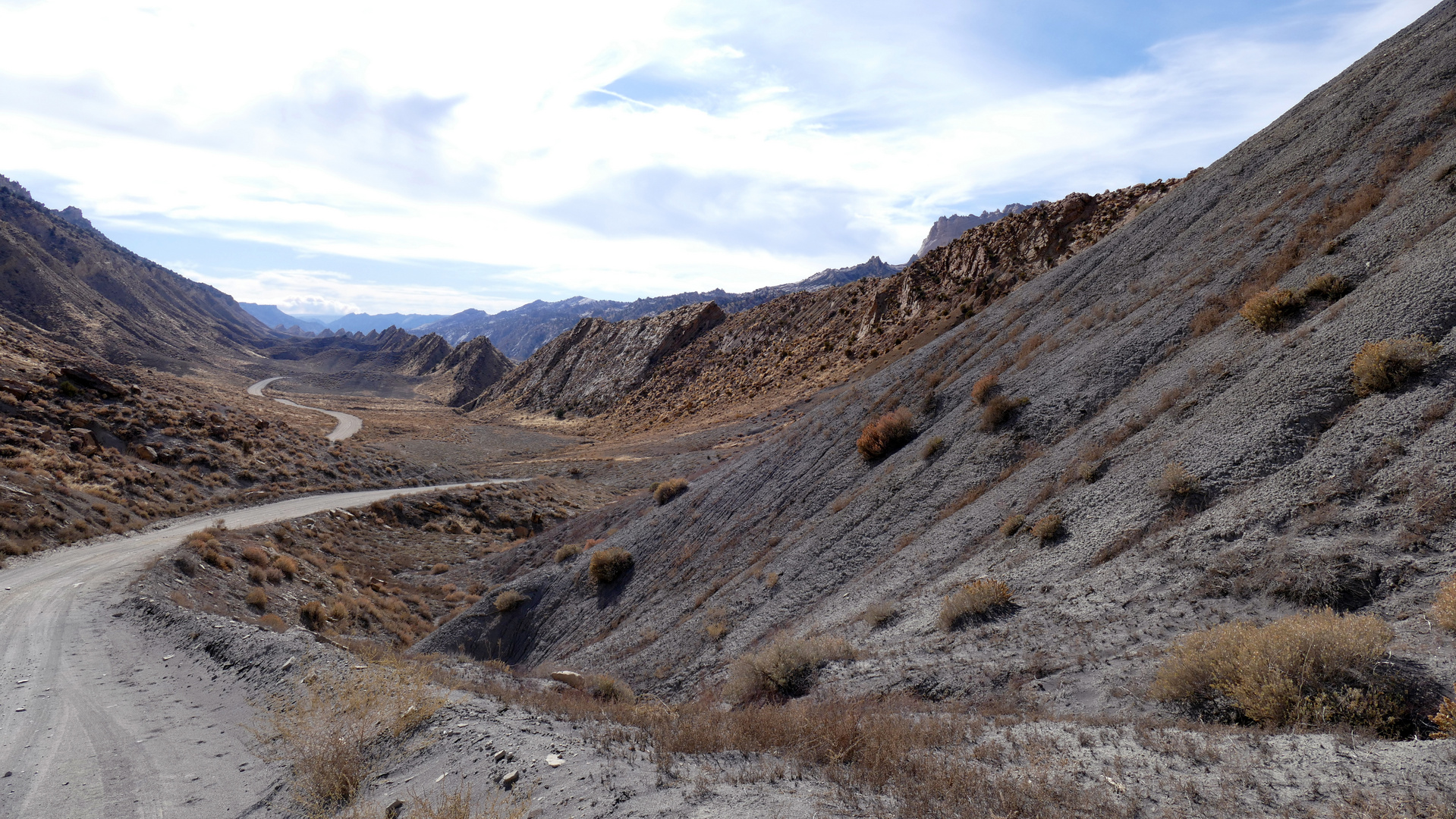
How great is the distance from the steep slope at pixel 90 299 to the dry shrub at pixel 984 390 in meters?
131

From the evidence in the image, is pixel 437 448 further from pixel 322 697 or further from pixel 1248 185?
pixel 1248 185

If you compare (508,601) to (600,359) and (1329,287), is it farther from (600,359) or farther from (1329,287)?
(600,359)

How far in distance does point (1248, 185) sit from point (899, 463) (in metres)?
11.7

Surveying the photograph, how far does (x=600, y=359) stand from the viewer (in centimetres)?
9406

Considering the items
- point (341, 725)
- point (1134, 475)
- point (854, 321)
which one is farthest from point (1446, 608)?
point (854, 321)

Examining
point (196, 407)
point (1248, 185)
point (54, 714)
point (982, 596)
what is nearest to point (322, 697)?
point (54, 714)

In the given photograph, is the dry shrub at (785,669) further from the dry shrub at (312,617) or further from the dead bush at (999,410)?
the dry shrub at (312,617)

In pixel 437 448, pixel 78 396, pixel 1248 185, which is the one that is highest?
pixel 1248 185

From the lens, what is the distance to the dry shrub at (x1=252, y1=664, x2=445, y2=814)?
5785 mm

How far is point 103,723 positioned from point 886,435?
15.1 meters

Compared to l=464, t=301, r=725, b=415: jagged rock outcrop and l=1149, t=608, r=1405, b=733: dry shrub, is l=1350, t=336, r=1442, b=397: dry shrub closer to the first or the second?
l=1149, t=608, r=1405, b=733: dry shrub

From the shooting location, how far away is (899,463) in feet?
48.0

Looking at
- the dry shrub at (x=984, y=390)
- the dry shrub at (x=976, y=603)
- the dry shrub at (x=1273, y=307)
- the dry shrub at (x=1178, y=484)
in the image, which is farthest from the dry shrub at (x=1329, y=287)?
the dry shrub at (x=976, y=603)

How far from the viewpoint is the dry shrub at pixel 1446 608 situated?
489cm
